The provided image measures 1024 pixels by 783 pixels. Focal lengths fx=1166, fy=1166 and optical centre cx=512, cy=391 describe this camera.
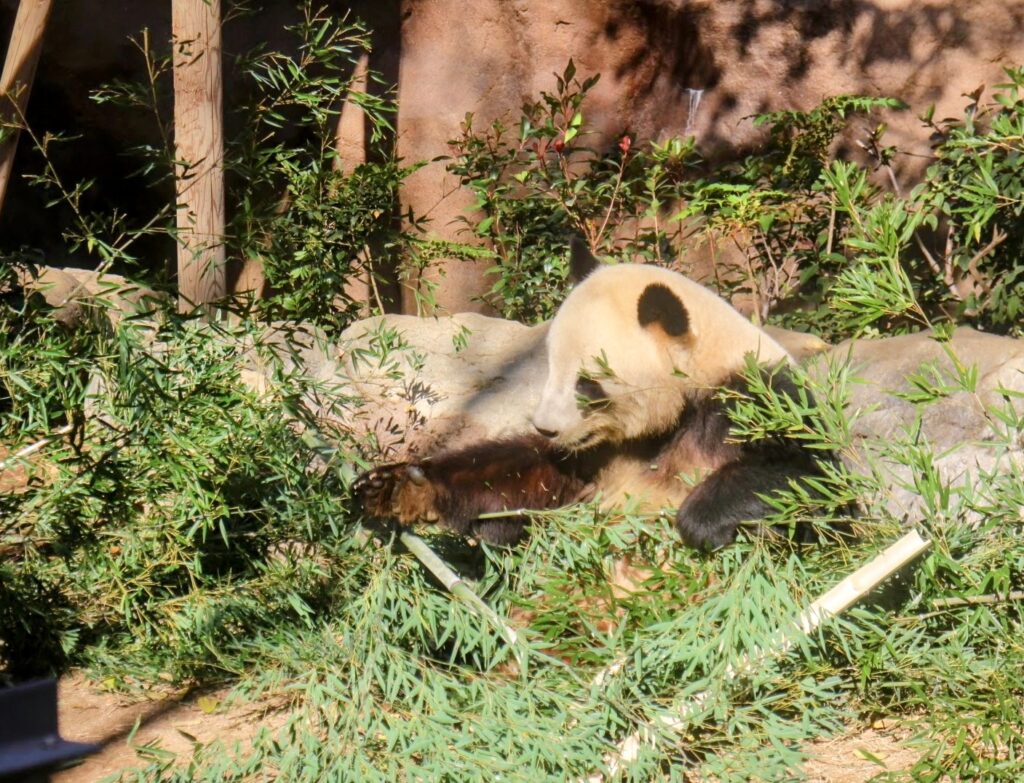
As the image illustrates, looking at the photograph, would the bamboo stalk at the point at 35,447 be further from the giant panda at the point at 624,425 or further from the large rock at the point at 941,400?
the large rock at the point at 941,400

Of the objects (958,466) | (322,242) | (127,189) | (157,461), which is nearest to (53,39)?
(127,189)

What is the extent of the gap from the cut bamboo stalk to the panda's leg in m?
0.49

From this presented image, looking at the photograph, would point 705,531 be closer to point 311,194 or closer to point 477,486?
point 477,486

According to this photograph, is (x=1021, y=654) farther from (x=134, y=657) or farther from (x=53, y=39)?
(x=53, y=39)

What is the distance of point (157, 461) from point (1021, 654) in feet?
8.85

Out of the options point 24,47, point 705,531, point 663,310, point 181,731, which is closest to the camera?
point 181,731

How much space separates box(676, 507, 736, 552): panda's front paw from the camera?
3.88m

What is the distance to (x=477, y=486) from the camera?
4402 mm

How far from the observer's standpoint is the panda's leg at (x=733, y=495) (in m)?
3.89

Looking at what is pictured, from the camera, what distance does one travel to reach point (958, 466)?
5.04 meters

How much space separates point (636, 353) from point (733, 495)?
754 mm

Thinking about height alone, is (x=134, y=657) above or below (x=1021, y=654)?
below

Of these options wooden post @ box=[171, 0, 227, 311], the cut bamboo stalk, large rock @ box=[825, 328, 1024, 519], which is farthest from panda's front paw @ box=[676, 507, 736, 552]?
wooden post @ box=[171, 0, 227, 311]

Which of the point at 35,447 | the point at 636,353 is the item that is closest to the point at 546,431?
the point at 636,353
